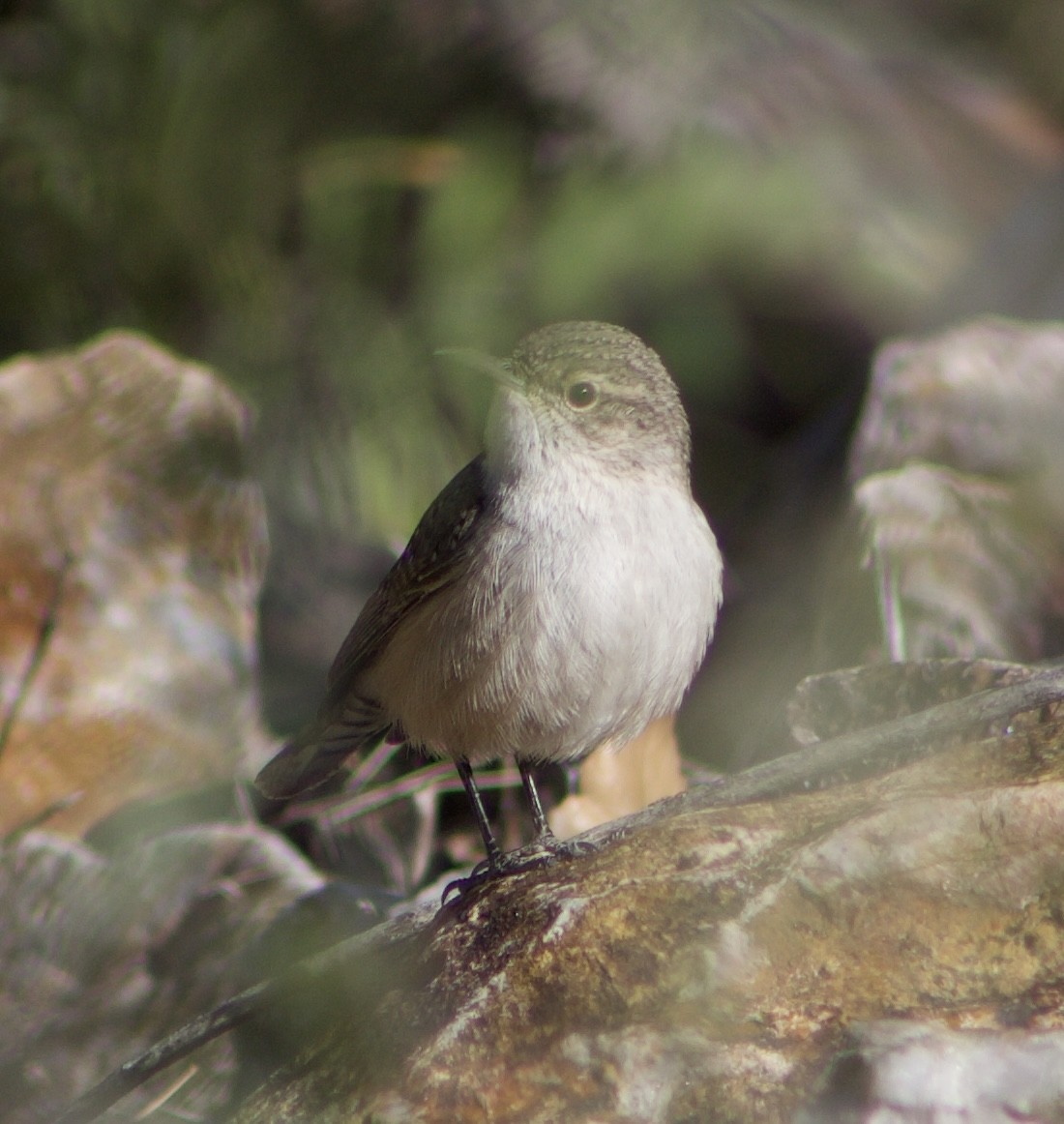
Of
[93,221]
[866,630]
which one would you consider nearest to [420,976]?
[866,630]

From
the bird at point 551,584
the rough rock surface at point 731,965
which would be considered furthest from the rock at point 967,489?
the rough rock surface at point 731,965

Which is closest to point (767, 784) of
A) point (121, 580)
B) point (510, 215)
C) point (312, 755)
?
point (312, 755)

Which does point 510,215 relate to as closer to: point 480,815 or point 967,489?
point 967,489

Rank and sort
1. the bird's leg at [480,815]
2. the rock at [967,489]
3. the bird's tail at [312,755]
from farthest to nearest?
1. the rock at [967,489]
2. the bird's tail at [312,755]
3. the bird's leg at [480,815]

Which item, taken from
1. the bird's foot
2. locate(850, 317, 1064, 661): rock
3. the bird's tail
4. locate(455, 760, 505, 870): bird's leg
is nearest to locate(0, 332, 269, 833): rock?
the bird's tail

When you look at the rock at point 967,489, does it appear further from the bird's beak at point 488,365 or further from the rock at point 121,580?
the rock at point 121,580

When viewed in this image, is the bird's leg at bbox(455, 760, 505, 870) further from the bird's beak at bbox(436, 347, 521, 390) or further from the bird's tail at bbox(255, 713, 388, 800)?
the bird's beak at bbox(436, 347, 521, 390)
